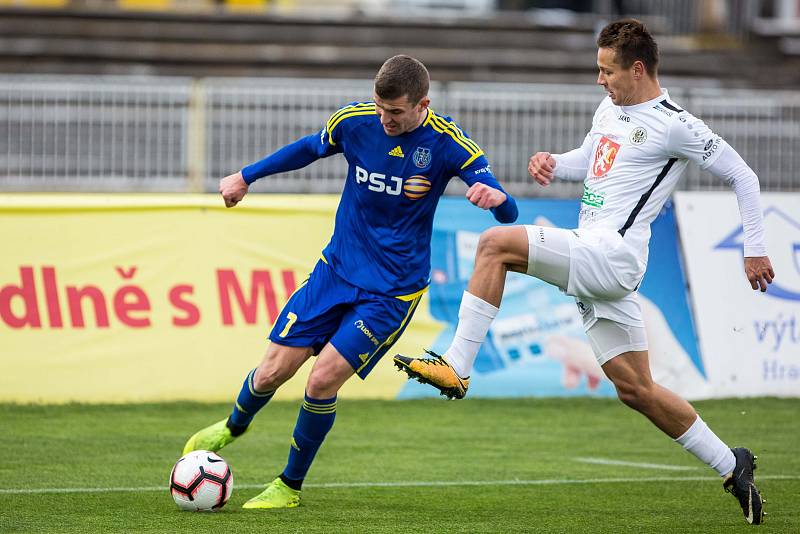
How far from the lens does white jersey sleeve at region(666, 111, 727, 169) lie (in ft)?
23.0

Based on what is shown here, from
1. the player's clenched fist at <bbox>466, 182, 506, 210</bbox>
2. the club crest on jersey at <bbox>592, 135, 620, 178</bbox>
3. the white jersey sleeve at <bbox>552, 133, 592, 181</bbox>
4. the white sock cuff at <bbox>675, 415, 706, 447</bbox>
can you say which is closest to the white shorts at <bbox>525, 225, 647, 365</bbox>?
the player's clenched fist at <bbox>466, 182, 506, 210</bbox>

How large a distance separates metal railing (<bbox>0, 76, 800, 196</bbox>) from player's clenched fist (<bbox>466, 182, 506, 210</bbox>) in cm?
706

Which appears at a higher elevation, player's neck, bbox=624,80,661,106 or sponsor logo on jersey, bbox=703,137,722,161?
player's neck, bbox=624,80,661,106

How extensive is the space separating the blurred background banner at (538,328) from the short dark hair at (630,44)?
4.97 metres

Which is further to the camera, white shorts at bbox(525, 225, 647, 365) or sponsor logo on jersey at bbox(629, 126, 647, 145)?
sponsor logo on jersey at bbox(629, 126, 647, 145)

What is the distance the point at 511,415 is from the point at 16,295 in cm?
422

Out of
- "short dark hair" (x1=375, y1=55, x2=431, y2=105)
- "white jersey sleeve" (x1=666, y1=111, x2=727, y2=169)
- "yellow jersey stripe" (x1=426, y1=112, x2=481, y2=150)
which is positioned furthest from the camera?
"yellow jersey stripe" (x1=426, y1=112, x2=481, y2=150)

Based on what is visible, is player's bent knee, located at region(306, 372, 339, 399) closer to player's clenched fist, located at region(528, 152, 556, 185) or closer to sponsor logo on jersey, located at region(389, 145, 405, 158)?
sponsor logo on jersey, located at region(389, 145, 405, 158)

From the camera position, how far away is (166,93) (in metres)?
13.8

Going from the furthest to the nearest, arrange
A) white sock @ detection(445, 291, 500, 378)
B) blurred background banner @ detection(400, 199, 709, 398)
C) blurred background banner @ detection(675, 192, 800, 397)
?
blurred background banner @ detection(675, 192, 800, 397) → blurred background banner @ detection(400, 199, 709, 398) → white sock @ detection(445, 291, 500, 378)

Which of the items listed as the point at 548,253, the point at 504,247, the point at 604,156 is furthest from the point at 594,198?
the point at 504,247

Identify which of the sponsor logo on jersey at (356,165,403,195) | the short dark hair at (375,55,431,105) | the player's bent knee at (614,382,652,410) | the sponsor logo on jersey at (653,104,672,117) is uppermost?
the short dark hair at (375,55,431,105)

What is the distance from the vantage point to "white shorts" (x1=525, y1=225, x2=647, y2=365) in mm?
6773

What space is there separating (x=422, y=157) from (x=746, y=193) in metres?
1.69
